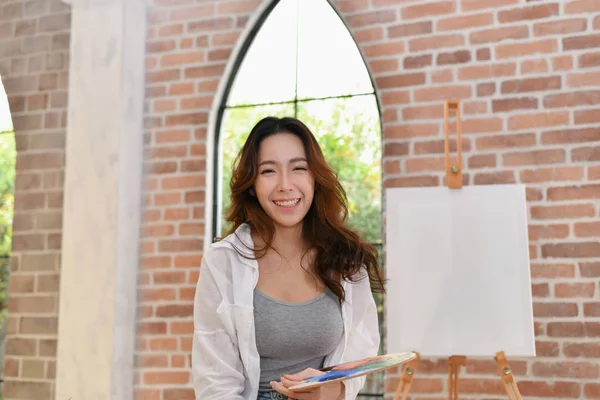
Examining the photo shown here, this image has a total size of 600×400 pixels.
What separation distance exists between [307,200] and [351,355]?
0.47 metres

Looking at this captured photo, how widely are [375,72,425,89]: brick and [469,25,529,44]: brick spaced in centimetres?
27

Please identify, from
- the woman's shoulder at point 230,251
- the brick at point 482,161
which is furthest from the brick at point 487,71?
the woman's shoulder at point 230,251

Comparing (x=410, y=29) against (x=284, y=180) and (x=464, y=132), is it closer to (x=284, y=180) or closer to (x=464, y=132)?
(x=464, y=132)

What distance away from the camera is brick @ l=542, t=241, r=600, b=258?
2811mm

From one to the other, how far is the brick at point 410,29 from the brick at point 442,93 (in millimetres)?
267

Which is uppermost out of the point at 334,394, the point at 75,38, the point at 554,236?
the point at 75,38

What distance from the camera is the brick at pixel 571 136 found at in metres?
2.87

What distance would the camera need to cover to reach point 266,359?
191 cm

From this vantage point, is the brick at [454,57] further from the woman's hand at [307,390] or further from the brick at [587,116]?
the woman's hand at [307,390]

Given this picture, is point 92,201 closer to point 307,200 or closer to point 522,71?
point 307,200

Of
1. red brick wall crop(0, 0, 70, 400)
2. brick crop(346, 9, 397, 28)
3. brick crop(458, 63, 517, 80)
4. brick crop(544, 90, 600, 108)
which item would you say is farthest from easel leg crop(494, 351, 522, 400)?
red brick wall crop(0, 0, 70, 400)

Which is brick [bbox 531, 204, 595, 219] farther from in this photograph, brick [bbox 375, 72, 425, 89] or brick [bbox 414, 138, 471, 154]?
brick [bbox 375, 72, 425, 89]

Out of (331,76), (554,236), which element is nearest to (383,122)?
(331,76)

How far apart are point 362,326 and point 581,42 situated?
1.65m
